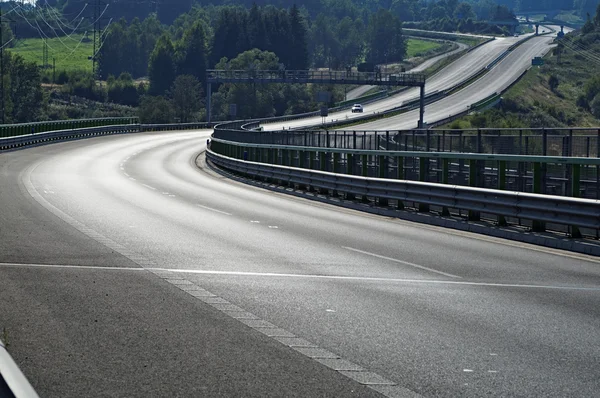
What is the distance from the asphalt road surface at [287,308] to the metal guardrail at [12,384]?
0.33 meters

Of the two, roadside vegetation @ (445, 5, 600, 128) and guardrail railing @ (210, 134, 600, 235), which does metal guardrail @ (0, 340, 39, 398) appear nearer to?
guardrail railing @ (210, 134, 600, 235)

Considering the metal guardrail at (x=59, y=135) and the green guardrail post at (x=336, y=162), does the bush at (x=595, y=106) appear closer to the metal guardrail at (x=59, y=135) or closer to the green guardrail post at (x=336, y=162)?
the metal guardrail at (x=59, y=135)

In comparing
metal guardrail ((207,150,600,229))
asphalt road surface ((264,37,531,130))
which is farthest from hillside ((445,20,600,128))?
metal guardrail ((207,150,600,229))

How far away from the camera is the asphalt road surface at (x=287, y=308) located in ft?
26.3

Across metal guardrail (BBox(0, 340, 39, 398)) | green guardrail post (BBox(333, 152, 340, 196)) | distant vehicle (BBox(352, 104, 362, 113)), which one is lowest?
distant vehicle (BBox(352, 104, 362, 113))

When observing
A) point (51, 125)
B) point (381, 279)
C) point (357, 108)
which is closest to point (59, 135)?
point (51, 125)

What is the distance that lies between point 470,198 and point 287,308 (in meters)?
10.9

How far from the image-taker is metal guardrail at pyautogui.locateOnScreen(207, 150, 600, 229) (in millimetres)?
17891

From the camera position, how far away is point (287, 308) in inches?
440

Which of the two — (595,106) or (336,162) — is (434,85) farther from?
(336,162)

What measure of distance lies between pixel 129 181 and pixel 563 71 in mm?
157373

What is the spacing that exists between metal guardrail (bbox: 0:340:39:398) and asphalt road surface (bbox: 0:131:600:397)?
33 cm

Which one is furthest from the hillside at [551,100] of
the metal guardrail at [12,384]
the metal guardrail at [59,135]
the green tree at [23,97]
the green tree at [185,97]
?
the metal guardrail at [12,384]

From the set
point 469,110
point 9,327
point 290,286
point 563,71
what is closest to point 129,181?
point 290,286
